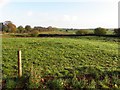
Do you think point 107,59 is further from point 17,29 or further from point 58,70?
point 17,29

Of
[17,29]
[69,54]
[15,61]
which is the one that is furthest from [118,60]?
[17,29]

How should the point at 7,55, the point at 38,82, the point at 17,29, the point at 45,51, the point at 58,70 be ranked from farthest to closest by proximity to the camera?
the point at 17,29 < the point at 45,51 < the point at 7,55 < the point at 58,70 < the point at 38,82

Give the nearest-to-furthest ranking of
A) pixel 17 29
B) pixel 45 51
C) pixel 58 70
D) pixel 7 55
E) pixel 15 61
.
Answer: pixel 58 70 → pixel 15 61 → pixel 7 55 → pixel 45 51 → pixel 17 29

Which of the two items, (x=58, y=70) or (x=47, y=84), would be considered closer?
(x=47, y=84)

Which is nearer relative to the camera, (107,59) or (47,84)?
(47,84)

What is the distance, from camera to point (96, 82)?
11688mm

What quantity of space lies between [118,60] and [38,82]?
8068 mm

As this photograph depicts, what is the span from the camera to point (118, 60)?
59.0 feet

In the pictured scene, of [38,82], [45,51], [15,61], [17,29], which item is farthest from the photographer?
[17,29]

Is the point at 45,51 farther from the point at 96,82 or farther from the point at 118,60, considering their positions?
the point at 96,82

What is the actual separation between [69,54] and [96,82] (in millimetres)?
7354

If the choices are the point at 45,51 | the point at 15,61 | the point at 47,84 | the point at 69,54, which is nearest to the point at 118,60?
the point at 69,54

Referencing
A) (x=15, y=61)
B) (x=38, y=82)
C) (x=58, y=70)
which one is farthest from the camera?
(x=15, y=61)

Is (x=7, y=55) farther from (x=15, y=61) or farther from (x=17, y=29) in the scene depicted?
(x=17, y=29)
